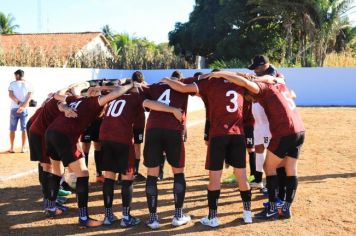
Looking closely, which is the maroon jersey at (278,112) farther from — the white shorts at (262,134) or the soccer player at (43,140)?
the soccer player at (43,140)

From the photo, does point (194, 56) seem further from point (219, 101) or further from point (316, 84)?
point (219, 101)

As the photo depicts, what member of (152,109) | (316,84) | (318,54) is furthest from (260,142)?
(318,54)

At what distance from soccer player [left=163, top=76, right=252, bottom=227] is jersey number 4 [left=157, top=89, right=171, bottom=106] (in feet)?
0.38

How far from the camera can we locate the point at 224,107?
17.5ft

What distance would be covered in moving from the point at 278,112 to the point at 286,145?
45 centimetres

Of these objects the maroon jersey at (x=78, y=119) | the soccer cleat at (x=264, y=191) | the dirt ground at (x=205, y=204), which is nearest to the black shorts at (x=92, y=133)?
the dirt ground at (x=205, y=204)

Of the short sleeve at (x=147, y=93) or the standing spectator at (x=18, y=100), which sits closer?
the short sleeve at (x=147, y=93)

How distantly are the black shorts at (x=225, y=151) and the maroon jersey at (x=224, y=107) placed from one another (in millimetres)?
77

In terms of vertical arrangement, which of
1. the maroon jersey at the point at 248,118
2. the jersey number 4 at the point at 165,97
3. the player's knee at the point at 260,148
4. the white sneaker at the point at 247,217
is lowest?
the white sneaker at the point at 247,217

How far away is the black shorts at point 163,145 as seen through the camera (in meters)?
5.34

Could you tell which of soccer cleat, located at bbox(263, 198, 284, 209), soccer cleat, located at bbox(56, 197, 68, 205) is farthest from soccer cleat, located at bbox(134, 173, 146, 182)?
soccer cleat, located at bbox(263, 198, 284, 209)

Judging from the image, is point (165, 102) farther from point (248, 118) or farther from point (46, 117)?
point (248, 118)

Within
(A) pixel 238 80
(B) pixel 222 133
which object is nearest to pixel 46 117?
(B) pixel 222 133

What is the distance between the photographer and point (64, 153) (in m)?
5.49
